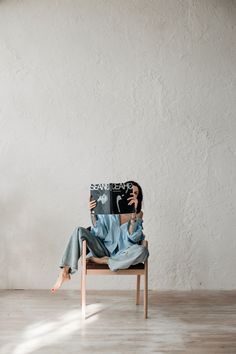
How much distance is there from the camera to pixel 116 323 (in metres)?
4.16

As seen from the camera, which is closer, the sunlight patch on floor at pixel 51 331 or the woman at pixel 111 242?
the sunlight patch on floor at pixel 51 331

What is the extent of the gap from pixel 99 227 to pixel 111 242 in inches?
6.5

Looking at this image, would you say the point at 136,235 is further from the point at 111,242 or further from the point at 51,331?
the point at 51,331

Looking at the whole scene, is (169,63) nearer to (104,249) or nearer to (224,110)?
(224,110)

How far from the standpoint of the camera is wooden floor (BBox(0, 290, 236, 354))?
11.7 feet

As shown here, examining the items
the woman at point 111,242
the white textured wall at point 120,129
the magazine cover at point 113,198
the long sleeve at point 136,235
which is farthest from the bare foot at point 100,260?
the white textured wall at point 120,129

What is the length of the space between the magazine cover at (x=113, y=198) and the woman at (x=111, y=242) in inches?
1.7

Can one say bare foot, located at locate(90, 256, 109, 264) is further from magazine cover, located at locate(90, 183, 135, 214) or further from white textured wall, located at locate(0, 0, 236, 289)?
white textured wall, located at locate(0, 0, 236, 289)

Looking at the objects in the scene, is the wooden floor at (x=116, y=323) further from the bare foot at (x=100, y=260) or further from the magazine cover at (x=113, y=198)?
the magazine cover at (x=113, y=198)

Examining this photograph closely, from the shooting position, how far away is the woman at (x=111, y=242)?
14.3 ft

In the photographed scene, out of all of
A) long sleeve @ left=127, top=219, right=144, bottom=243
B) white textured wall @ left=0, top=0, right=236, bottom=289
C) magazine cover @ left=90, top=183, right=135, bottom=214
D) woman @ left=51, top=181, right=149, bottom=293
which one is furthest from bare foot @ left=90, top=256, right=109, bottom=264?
white textured wall @ left=0, top=0, right=236, bottom=289

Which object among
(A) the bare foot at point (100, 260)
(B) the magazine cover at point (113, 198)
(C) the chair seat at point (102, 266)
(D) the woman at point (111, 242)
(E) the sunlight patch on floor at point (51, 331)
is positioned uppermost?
(B) the magazine cover at point (113, 198)

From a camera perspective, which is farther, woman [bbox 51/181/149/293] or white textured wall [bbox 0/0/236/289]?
white textured wall [bbox 0/0/236/289]

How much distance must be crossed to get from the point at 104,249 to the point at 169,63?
2.05 metres
